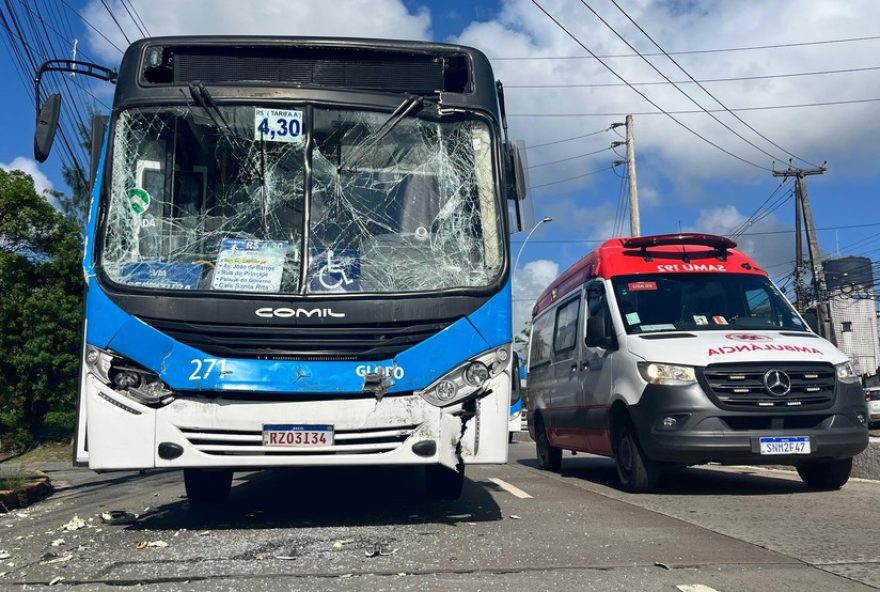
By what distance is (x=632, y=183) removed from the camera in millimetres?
28422

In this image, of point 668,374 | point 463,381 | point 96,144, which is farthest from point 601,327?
point 96,144

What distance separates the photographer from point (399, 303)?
5.76 metres

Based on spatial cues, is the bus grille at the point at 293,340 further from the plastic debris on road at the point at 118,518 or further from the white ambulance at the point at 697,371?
the white ambulance at the point at 697,371

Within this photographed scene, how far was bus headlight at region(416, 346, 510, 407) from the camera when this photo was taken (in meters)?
5.74

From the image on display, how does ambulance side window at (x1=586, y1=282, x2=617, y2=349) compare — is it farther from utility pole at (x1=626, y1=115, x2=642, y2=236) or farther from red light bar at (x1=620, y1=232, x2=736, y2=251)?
utility pole at (x1=626, y1=115, x2=642, y2=236)

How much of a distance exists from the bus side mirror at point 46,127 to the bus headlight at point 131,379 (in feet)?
6.05

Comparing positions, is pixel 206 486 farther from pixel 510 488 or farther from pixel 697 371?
pixel 697 371

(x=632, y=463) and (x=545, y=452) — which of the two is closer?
(x=632, y=463)

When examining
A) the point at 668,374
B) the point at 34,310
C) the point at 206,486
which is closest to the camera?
the point at 668,374

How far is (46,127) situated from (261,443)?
3.05m

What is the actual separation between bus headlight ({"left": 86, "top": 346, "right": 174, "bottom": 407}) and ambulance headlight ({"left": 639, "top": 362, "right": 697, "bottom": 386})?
4.22 m

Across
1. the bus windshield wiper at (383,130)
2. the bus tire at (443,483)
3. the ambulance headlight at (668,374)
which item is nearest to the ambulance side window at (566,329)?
the ambulance headlight at (668,374)

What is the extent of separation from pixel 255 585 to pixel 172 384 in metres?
1.69

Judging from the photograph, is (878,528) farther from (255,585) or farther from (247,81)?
(247,81)
